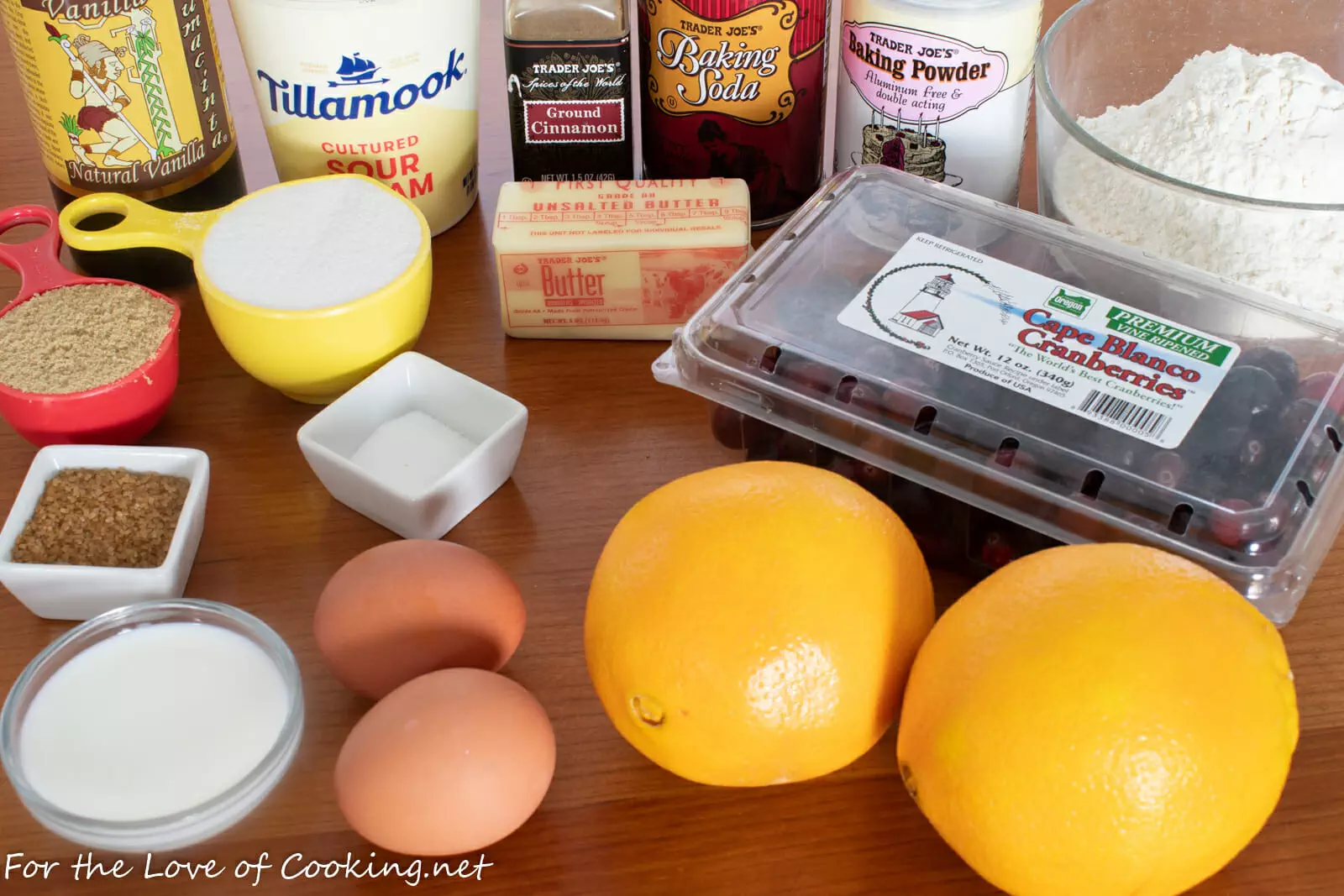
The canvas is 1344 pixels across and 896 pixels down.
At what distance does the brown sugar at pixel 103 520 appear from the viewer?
61 centimetres

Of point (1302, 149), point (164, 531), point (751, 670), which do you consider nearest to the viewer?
point (751, 670)

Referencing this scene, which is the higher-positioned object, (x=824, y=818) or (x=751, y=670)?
(x=751, y=670)

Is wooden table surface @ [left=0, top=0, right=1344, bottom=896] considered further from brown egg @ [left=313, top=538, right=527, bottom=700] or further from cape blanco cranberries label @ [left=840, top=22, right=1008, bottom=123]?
cape blanco cranberries label @ [left=840, top=22, right=1008, bottom=123]

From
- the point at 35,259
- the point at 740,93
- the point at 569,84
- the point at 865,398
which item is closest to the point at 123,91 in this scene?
the point at 35,259

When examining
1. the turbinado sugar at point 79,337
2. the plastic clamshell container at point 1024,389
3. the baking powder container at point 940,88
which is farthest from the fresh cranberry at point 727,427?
the turbinado sugar at point 79,337

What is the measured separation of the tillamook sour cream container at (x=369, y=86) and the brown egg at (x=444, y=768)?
1.13 ft

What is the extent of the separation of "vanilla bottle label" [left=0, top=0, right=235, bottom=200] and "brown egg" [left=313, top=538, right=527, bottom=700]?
1.17 ft

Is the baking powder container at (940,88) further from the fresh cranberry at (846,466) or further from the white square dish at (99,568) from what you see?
the white square dish at (99,568)

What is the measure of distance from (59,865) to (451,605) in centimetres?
20

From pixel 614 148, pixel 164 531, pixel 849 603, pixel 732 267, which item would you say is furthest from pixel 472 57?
pixel 849 603

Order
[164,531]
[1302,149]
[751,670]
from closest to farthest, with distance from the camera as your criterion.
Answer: [751,670] < [164,531] < [1302,149]

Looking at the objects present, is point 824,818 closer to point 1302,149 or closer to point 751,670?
point 751,670

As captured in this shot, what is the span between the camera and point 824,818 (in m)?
0.54

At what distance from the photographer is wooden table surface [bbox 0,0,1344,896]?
526 mm
